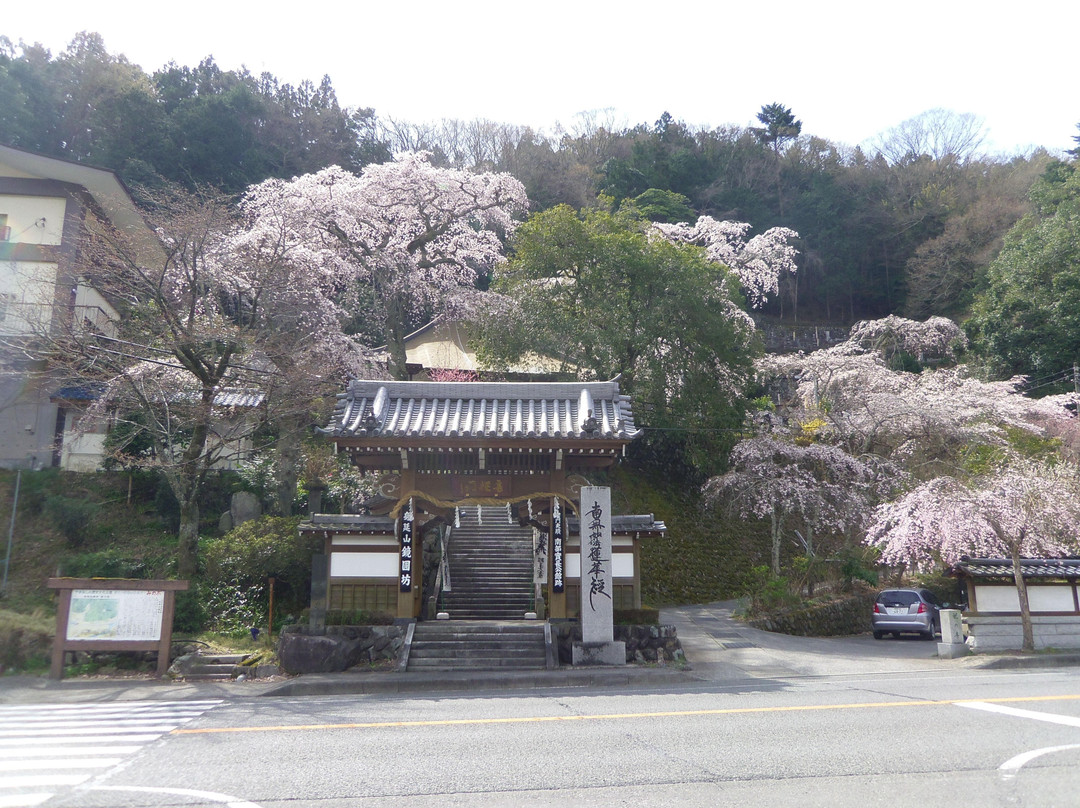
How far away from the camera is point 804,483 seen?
2261 centimetres

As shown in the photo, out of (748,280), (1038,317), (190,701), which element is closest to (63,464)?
(190,701)

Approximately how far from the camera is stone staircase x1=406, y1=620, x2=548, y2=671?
13.7m

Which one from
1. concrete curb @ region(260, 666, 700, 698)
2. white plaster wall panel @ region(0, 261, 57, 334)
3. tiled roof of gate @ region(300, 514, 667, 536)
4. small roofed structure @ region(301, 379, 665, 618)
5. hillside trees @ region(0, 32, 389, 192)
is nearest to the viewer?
concrete curb @ region(260, 666, 700, 698)

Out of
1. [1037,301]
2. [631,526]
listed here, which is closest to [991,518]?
[631,526]

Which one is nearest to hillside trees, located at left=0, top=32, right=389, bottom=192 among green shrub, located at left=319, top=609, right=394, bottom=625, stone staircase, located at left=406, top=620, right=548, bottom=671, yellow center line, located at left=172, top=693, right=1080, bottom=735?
green shrub, located at left=319, top=609, right=394, bottom=625

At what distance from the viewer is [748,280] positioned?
1367 inches

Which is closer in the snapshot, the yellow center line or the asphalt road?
the asphalt road

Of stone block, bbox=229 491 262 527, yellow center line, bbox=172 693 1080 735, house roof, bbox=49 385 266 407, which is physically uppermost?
house roof, bbox=49 385 266 407

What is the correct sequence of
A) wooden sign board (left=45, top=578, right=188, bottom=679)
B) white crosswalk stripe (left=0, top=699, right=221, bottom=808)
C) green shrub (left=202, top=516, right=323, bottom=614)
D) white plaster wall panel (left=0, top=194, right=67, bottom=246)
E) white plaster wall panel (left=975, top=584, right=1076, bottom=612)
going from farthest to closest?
white plaster wall panel (left=0, top=194, right=67, bottom=246) < green shrub (left=202, top=516, right=323, bottom=614) < white plaster wall panel (left=975, top=584, right=1076, bottom=612) < wooden sign board (left=45, top=578, right=188, bottom=679) < white crosswalk stripe (left=0, top=699, right=221, bottom=808)

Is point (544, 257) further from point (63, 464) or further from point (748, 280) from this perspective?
point (63, 464)

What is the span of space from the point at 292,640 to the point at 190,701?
8.06 feet

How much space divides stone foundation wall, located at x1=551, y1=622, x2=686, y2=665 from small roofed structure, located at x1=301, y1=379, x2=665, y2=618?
59cm

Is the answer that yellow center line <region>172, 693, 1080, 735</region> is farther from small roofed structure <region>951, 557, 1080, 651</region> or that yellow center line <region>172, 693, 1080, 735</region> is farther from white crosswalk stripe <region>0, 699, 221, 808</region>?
small roofed structure <region>951, 557, 1080, 651</region>

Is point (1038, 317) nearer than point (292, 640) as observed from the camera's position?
No
